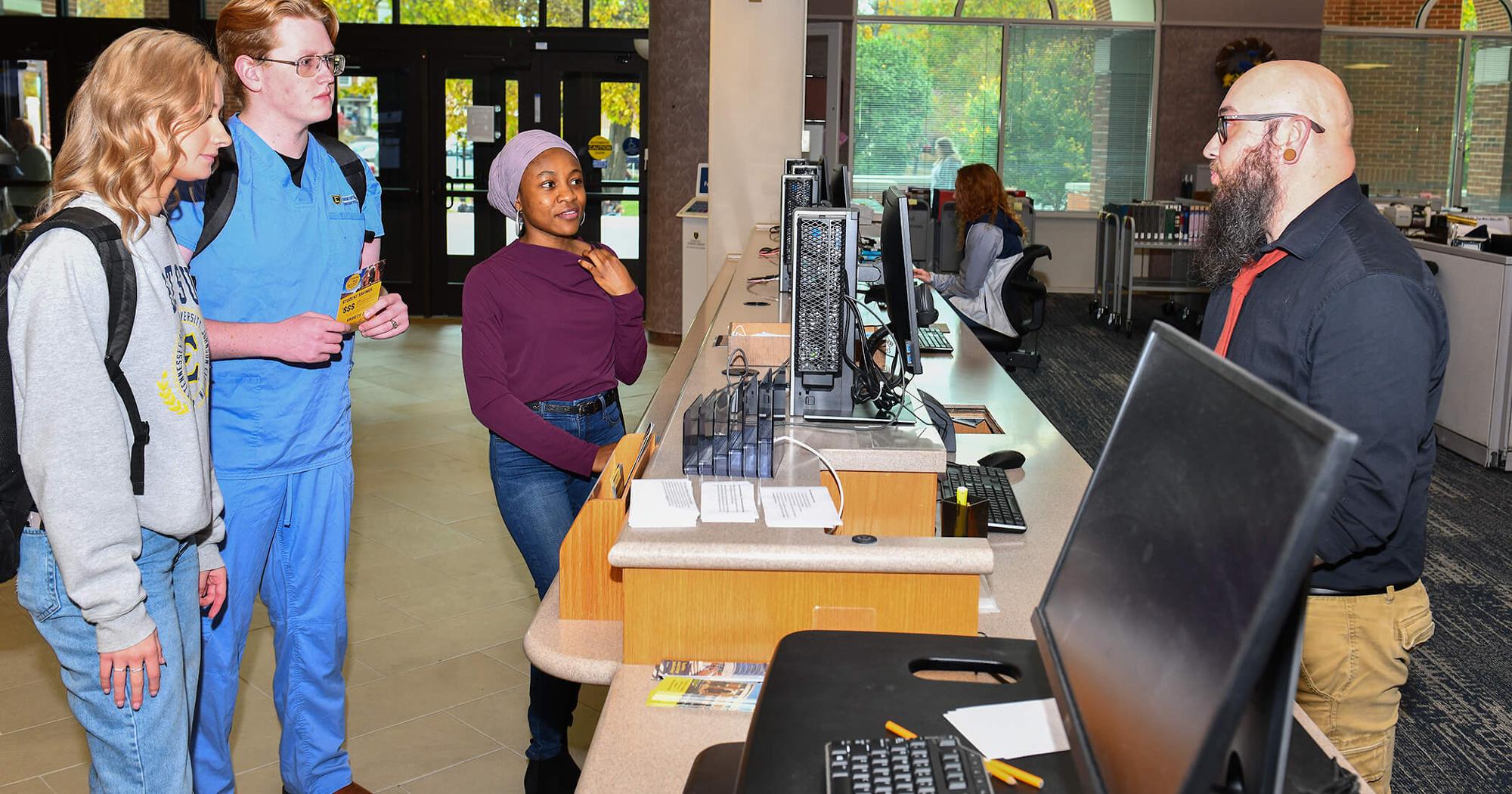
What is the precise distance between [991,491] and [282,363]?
4.65 ft

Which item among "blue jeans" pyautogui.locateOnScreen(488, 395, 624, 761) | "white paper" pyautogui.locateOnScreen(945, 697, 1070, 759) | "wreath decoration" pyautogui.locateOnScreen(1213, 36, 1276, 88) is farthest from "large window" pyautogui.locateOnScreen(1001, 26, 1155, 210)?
"white paper" pyautogui.locateOnScreen(945, 697, 1070, 759)

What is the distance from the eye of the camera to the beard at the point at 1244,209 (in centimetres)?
194

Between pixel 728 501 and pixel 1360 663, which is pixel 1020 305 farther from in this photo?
pixel 728 501

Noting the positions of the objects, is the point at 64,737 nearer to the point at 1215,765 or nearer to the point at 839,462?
the point at 839,462

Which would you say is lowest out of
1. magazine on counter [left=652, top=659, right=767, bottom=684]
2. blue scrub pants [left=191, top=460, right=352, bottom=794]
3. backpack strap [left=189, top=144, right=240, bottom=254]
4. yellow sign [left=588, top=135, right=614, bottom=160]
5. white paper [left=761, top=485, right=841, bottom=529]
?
blue scrub pants [left=191, top=460, right=352, bottom=794]

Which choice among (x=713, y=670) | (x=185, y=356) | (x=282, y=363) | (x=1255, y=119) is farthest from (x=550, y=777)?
(x=1255, y=119)

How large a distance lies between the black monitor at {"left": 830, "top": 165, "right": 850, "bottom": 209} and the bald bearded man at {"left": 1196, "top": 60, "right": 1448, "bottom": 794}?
2.92m

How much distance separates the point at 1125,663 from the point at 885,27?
12330mm

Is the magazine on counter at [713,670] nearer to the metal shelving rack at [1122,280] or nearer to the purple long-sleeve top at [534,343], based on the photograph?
the purple long-sleeve top at [534,343]

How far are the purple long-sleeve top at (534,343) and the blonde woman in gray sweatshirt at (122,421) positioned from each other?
77 centimetres

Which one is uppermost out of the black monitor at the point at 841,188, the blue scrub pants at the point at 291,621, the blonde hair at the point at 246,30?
the blonde hair at the point at 246,30

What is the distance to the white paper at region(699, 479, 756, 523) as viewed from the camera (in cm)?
176

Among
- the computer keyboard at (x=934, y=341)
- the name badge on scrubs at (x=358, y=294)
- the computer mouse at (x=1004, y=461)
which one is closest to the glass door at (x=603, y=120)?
the computer keyboard at (x=934, y=341)

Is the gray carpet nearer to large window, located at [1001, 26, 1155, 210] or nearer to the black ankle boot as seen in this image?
the black ankle boot
